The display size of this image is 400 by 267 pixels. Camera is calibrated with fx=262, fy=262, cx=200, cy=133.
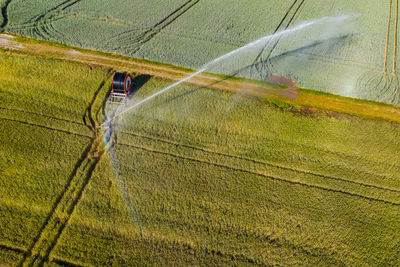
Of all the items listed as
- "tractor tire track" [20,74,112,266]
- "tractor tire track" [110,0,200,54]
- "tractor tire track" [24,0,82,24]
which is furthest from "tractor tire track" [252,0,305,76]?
"tractor tire track" [24,0,82,24]

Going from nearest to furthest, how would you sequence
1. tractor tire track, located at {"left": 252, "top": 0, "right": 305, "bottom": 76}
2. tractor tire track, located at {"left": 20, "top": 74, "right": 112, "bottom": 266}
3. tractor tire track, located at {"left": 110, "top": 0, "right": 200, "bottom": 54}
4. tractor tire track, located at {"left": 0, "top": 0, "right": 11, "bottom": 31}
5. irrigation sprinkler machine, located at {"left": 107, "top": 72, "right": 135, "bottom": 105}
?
tractor tire track, located at {"left": 20, "top": 74, "right": 112, "bottom": 266}, irrigation sprinkler machine, located at {"left": 107, "top": 72, "right": 135, "bottom": 105}, tractor tire track, located at {"left": 252, "top": 0, "right": 305, "bottom": 76}, tractor tire track, located at {"left": 110, "top": 0, "right": 200, "bottom": 54}, tractor tire track, located at {"left": 0, "top": 0, "right": 11, "bottom": 31}

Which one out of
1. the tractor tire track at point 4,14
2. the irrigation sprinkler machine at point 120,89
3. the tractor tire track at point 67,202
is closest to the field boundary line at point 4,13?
the tractor tire track at point 4,14

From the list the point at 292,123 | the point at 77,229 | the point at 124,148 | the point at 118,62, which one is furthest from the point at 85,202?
the point at 292,123

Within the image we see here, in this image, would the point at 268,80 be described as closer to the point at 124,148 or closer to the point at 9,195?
the point at 124,148

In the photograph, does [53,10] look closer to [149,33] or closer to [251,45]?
[149,33]

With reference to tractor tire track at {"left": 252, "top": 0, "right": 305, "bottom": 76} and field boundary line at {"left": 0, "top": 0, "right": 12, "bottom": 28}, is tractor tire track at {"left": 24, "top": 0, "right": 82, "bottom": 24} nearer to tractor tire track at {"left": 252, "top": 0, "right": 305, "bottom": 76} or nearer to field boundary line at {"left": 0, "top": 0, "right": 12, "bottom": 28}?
field boundary line at {"left": 0, "top": 0, "right": 12, "bottom": 28}

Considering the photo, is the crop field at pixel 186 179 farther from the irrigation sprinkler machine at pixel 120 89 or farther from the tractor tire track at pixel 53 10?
the tractor tire track at pixel 53 10
